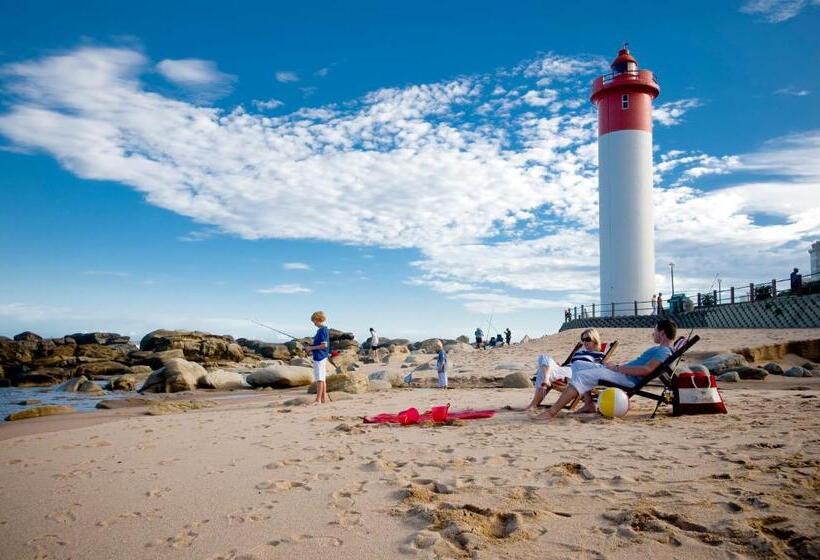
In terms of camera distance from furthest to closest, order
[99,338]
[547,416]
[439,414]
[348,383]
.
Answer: [99,338] → [348,383] → [439,414] → [547,416]

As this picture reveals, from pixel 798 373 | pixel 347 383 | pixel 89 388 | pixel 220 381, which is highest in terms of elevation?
pixel 798 373

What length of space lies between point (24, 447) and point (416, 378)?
427 inches

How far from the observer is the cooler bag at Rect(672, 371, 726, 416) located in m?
6.20

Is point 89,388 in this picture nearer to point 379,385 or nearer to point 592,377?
point 379,385

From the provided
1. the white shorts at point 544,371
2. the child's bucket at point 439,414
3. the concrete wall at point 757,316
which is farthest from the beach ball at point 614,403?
the concrete wall at point 757,316

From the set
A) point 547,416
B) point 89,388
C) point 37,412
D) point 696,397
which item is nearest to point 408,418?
point 547,416

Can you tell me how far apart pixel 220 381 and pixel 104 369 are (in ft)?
38.3

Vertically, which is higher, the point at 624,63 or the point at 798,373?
the point at 624,63

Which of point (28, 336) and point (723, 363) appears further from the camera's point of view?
point (28, 336)

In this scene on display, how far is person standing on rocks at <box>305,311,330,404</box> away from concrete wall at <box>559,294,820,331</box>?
16575mm

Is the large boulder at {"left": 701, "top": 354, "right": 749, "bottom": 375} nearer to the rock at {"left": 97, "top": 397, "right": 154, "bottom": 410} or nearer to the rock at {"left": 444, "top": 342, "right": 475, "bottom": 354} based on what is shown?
the rock at {"left": 97, "top": 397, "right": 154, "bottom": 410}

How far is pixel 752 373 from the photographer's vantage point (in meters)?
11.9

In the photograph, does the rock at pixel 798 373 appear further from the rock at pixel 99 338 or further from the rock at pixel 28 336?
the rock at pixel 28 336

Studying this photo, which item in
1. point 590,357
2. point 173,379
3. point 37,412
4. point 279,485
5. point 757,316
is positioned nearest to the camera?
point 279,485
